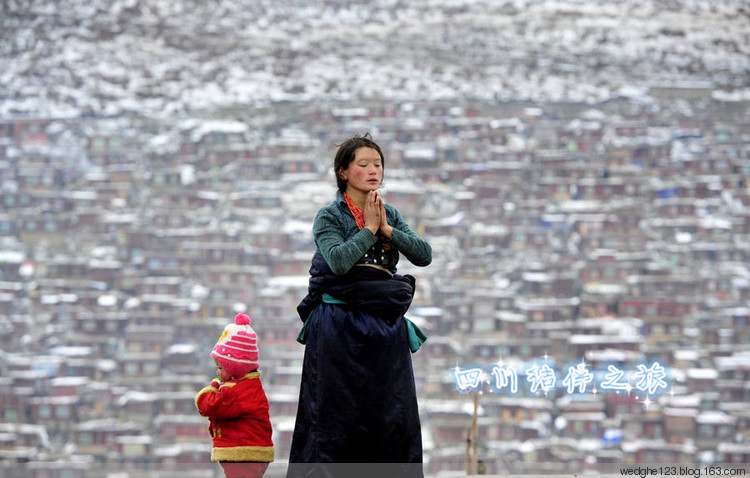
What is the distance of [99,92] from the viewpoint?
47.8ft

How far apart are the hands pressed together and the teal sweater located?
0.01 m

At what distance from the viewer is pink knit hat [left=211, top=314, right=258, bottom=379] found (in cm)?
138

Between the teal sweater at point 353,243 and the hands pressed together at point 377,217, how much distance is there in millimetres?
10

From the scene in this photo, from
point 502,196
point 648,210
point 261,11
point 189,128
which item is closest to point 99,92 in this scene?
point 189,128

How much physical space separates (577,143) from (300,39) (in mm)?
4225

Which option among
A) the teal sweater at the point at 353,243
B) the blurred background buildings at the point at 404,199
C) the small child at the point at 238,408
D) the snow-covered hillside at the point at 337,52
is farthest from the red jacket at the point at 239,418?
the snow-covered hillside at the point at 337,52

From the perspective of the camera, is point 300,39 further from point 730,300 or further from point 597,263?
point 730,300

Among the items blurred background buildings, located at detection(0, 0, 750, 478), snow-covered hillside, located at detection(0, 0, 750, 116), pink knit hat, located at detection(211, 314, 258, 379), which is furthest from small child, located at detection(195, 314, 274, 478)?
snow-covered hillside, located at detection(0, 0, 750, 116)

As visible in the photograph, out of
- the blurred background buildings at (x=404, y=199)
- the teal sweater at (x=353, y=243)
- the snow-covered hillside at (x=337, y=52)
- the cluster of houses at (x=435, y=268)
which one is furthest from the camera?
the snow-covered hillside at (x=337, y=52)

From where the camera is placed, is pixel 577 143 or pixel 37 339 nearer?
pixel 37 339

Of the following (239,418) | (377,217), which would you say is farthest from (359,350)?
(239,418)

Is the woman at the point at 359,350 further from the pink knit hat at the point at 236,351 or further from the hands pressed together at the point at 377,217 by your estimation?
the pink knit hat at the point at 236,351

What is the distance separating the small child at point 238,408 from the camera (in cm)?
138

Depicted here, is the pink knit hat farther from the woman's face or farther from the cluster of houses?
the cluster of houses
